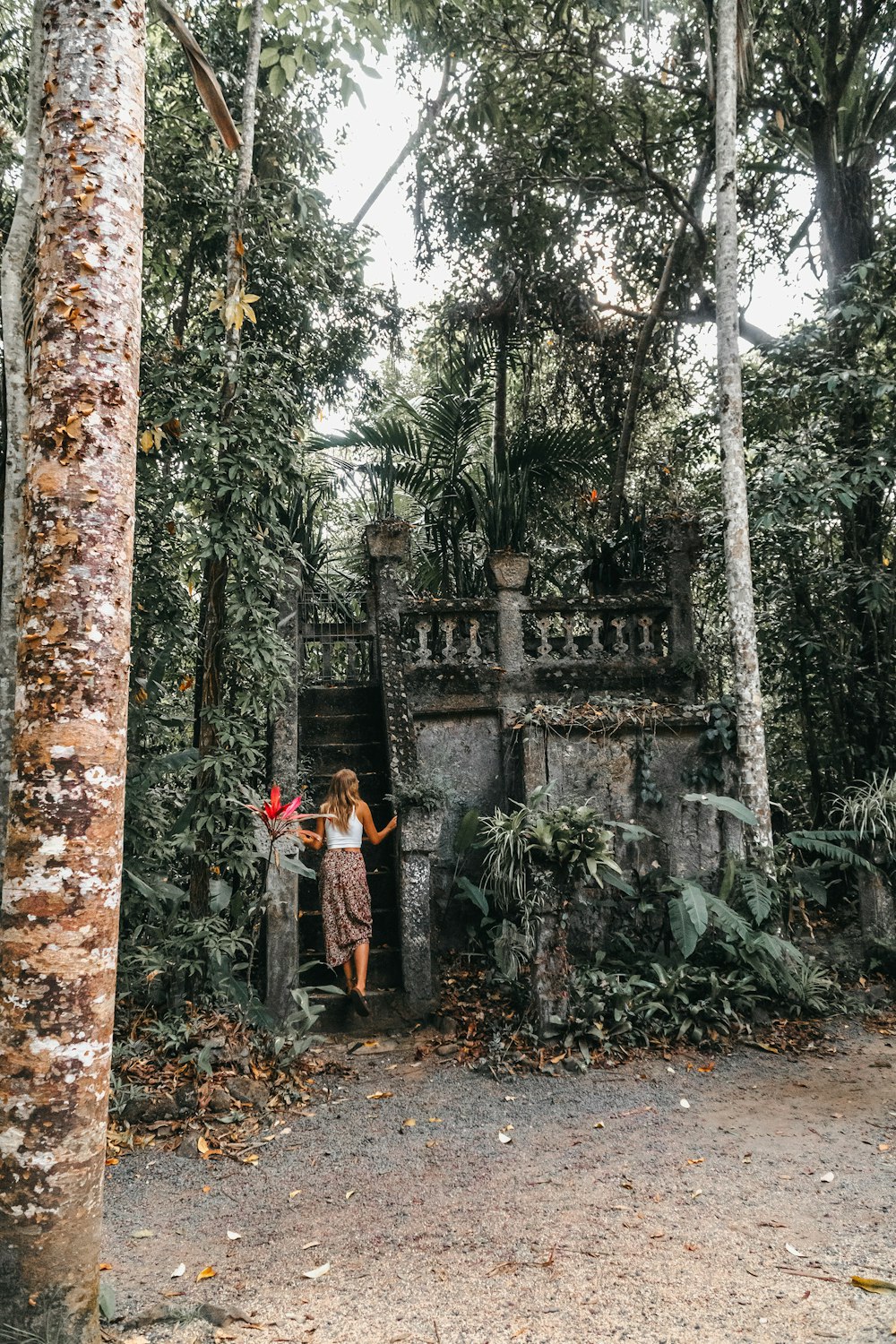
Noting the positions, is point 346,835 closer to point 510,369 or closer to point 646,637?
point 646,637

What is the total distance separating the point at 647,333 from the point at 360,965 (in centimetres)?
702

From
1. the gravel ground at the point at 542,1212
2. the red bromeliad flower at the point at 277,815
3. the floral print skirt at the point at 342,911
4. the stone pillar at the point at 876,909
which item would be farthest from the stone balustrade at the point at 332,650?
the stone pillar at the point at 876,909

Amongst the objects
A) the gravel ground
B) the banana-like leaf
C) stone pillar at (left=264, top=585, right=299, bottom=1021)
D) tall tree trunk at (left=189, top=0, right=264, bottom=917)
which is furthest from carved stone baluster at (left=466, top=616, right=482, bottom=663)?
the banana-like leaf

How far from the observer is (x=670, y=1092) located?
16.7 feet

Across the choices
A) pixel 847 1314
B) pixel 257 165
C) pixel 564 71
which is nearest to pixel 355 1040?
pixel 847 1314

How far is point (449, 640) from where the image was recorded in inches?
302

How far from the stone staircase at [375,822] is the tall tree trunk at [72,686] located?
3716mm

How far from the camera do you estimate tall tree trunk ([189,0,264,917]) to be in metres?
5.63

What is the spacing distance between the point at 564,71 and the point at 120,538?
348 inches

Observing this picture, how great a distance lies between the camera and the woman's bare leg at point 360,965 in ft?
→ 20.0

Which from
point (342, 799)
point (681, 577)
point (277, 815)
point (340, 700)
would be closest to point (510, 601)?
point (681, 577)

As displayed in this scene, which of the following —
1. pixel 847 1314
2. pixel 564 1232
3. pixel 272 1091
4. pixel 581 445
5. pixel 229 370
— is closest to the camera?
pixel 847 1314

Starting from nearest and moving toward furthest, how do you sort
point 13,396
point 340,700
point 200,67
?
point 13,396
point 200,67
point 340,700

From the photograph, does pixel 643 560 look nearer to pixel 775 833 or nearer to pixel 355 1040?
pixel 775 833
